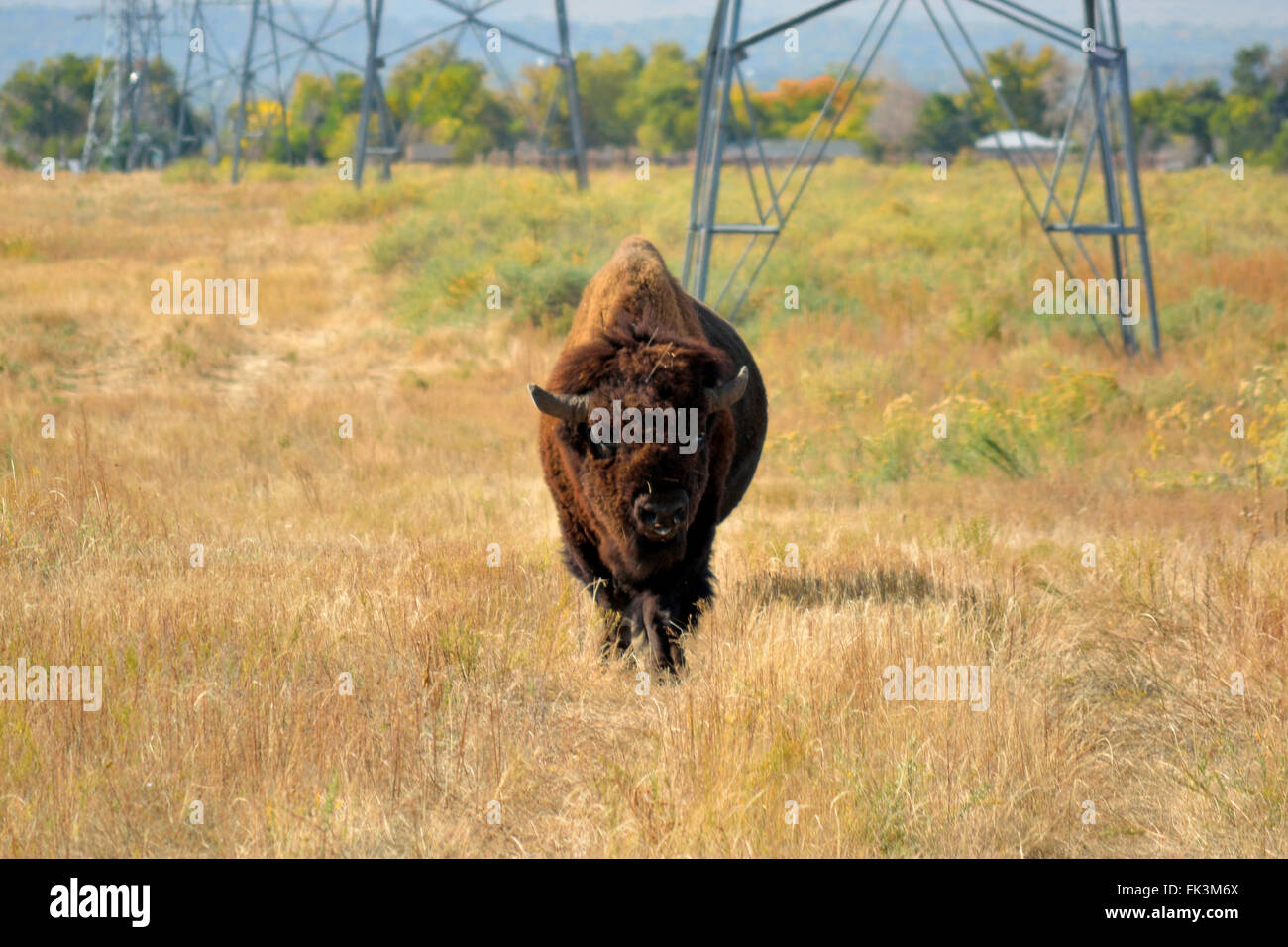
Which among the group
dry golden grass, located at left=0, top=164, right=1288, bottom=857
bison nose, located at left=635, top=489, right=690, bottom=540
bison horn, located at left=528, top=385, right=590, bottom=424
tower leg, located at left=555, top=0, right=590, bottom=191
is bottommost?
dry golden grass, located at left=0, top=164, right=1288, bottom=857

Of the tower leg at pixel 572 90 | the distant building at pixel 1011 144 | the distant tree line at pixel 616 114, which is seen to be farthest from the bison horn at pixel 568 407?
the distant building at pixel 1011 144

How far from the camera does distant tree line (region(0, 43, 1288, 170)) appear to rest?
256ft

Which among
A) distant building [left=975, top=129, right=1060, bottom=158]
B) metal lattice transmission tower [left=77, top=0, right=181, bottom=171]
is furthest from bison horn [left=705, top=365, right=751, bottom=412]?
distant building [left=975, top=129, right=1060, bottom=158]

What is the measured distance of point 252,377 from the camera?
17.0m

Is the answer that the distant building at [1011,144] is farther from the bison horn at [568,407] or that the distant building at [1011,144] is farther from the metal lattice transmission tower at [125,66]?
the bison horn at [568,407]

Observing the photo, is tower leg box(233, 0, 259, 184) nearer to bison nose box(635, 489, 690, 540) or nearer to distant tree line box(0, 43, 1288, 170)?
distant tree line box(0, 43, 1288, 170)

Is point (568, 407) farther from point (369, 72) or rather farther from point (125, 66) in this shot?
point (125, 66)

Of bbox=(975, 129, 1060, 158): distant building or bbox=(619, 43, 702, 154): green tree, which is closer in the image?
bbox=(975, 129, 1060, 158): distant building

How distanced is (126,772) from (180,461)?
7.43 metres

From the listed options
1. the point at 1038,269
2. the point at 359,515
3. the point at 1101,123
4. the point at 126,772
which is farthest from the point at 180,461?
the point at 1038,269

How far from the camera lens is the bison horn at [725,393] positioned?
5762 mm

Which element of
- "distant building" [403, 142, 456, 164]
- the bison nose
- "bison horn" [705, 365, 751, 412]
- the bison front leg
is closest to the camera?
the bison nose

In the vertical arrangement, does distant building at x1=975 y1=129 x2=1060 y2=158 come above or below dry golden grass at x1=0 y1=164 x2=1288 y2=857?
above

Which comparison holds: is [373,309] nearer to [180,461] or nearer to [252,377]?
[252,377]
